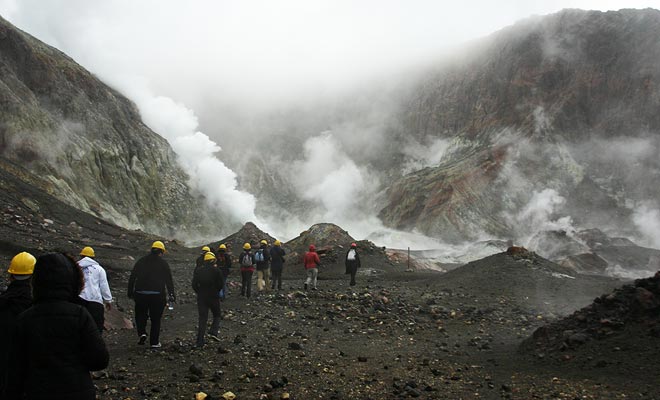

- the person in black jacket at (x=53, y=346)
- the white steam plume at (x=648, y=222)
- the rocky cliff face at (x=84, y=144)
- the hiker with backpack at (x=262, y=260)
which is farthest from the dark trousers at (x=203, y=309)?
the white steam plume at (x=648, y=222)

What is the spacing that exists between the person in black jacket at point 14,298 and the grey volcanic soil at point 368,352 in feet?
7.45

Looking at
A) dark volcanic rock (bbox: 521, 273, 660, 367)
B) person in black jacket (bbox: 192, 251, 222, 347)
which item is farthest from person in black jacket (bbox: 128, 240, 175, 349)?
dark volcanic rock (bbox: 521, 273, 660, 367)

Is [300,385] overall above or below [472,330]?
below

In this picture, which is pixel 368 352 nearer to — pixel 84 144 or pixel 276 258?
pixel 276 258

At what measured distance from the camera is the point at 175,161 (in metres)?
54.7

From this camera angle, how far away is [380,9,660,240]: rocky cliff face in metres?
58.6

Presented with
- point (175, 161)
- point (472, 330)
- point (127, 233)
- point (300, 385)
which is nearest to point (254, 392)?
point (300, 385)

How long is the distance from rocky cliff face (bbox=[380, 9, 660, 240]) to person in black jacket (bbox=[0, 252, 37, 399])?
2161 inches

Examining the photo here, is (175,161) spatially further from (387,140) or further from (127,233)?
(387,140)

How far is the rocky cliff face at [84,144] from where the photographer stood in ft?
118

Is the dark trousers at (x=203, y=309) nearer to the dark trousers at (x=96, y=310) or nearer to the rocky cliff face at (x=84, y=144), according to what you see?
the dark trousers at (x=96, y=310)

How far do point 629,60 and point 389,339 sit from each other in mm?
71038

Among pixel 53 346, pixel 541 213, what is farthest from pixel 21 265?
pixel 541 213

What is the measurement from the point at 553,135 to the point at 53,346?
69.2 m
